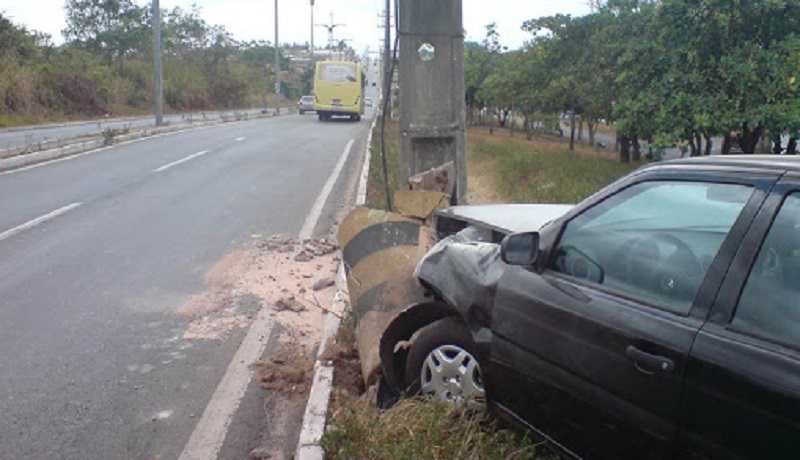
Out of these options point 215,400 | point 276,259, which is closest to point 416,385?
point 215,400

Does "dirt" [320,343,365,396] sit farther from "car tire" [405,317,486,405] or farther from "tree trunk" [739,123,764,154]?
"tree trunk" [739,123,764,154]

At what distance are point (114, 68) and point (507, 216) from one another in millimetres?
50546

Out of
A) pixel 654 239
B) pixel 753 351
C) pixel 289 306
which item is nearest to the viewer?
pixel 753 351

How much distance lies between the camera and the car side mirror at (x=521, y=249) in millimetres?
3301

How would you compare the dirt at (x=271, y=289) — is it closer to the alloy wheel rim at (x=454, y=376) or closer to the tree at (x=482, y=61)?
the alloy wheel rim at (x=454, y=376)

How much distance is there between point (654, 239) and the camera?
3.03 m

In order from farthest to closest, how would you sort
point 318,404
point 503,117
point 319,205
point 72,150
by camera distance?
point 503,117 → point 72,150 → point 319,205 → point 318,404

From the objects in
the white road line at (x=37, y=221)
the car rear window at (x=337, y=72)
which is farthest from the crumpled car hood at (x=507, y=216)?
the car rear window at (x=337, y=72)

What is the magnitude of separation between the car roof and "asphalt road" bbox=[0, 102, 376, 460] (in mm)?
2631

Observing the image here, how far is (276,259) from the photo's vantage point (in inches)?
322

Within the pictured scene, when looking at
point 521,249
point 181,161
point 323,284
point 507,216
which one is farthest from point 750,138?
point 181,161

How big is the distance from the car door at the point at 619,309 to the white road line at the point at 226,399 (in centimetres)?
158

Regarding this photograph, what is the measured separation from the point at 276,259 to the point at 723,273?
6106 millimetres

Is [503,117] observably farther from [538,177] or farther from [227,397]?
[227,397]
